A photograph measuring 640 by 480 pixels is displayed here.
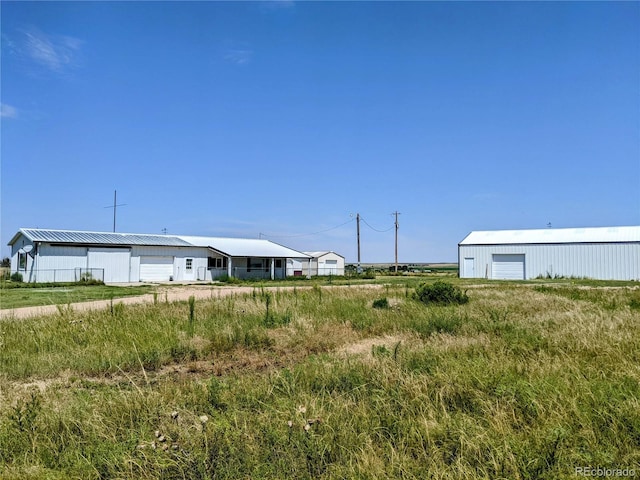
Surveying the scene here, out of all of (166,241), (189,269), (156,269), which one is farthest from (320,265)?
(156,269)

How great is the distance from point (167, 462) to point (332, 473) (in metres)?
1.22

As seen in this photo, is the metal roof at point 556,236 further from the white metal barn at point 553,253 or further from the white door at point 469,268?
the white door at point 469,268

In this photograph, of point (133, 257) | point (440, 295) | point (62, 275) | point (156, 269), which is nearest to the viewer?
point (440, 295)

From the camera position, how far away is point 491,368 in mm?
5055

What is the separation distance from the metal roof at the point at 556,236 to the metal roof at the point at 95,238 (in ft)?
89.2

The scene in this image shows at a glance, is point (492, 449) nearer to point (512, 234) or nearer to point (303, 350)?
point (303, 350)

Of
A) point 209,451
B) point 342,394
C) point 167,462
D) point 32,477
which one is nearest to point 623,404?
point 342,394

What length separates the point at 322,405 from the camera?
13.5 feet

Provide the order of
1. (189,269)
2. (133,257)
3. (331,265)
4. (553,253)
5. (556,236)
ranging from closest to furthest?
(133,257), (189,269), (553,253), (556,236), (331,265)

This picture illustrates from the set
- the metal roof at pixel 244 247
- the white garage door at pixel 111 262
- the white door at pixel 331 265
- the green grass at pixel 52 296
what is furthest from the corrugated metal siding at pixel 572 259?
the green grass at pixel 52 296

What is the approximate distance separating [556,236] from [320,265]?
1107 inches

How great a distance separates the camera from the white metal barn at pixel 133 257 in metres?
30.5

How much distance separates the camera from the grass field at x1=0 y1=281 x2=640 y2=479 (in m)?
3.26

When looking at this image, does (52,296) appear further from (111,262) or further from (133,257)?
(133,257)
